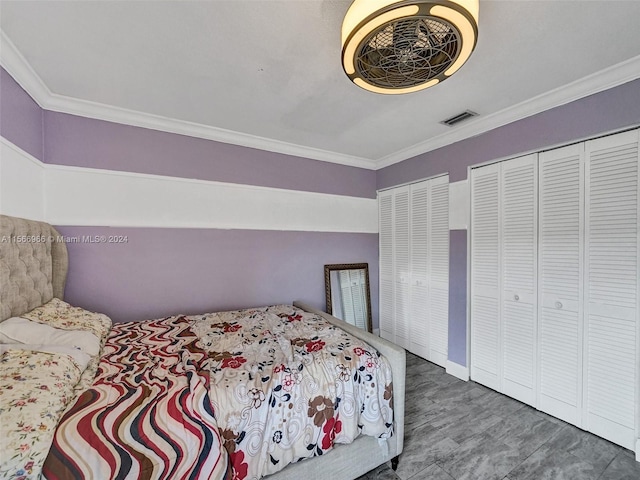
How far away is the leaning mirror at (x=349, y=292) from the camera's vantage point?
11.1ft

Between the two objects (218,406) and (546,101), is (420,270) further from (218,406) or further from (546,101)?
(218,406)

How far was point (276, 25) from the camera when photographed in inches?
55.7

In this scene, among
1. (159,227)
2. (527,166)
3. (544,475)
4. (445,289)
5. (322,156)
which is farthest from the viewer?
(322,156)

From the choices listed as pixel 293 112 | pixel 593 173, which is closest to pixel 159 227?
pixel 293 112

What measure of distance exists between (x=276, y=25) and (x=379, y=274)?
3.04 m

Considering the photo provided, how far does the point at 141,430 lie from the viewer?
1.08 meters

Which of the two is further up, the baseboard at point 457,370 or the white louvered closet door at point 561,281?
the white louvered closet door at point 561,281

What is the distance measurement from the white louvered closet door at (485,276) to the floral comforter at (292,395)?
144 cm

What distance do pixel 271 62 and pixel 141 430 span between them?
79.3 inches

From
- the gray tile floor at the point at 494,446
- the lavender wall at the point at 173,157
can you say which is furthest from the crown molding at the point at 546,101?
the gray tile floor at the point at 494,446

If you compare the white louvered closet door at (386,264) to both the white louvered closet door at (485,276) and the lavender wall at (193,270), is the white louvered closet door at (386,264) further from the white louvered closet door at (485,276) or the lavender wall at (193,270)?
the white louvered closet door at (485,276)

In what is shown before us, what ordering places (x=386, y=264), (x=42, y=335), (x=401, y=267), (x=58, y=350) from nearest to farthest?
1. (x=58, y=350)
2. (x=42, y=335)
3. (x=401, y=267)
4. (x=386, y=264)

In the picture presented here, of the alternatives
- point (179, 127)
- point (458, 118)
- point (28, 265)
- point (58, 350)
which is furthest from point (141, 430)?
point (458, 118)

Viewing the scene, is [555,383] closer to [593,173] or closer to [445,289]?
[445,289]
